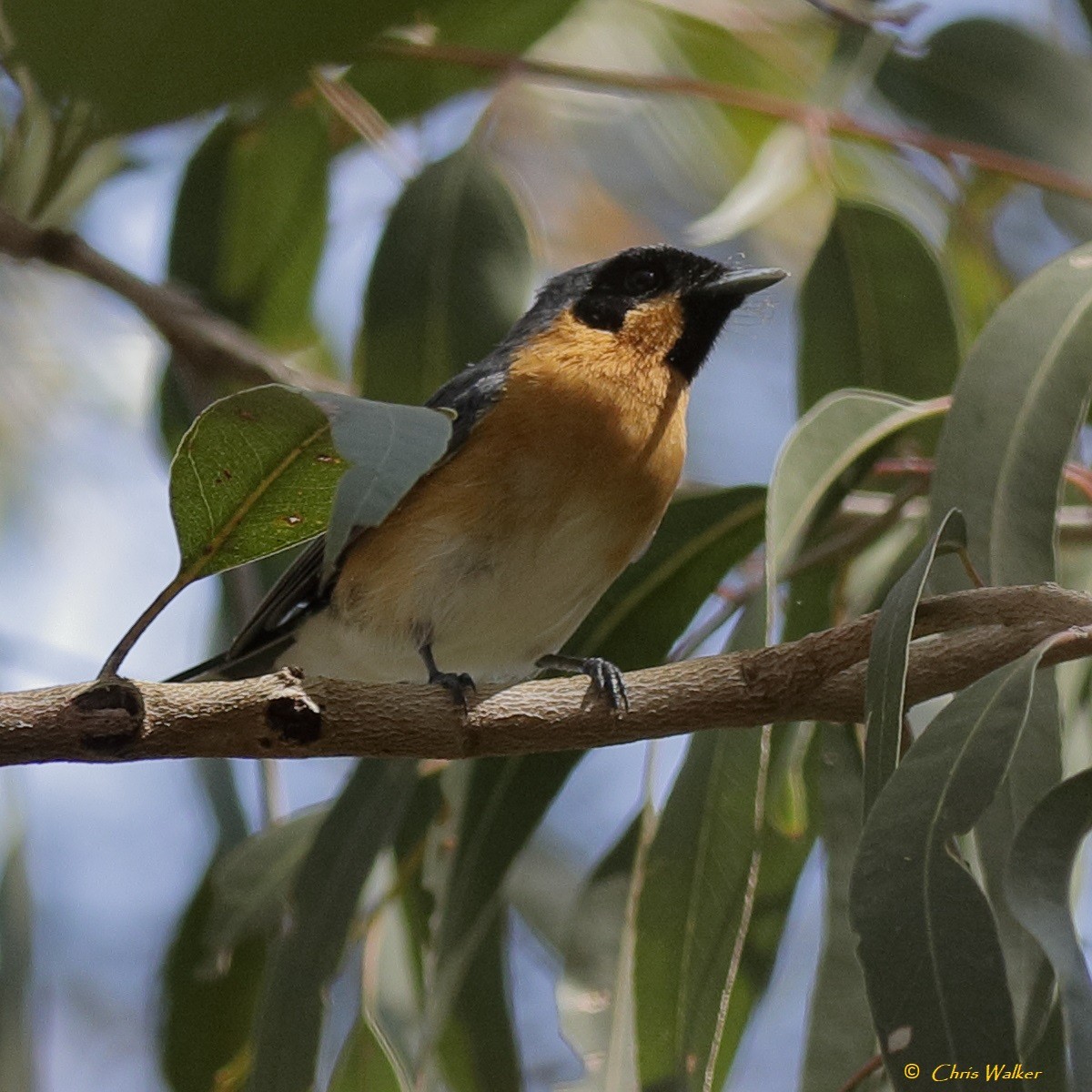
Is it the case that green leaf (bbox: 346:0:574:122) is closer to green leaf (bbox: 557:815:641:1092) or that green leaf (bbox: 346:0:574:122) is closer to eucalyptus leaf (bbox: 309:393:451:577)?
green leaf (bbox: 557:815:641:1092)

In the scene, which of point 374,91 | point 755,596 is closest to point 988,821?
point 755,596

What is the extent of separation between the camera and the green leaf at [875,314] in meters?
2.98

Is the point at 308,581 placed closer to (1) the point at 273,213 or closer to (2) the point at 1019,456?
(1) the point at 273,213

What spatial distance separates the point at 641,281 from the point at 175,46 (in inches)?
81.1

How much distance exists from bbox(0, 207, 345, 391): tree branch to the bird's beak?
921 mm

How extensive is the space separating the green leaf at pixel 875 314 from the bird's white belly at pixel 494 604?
0.65 meters

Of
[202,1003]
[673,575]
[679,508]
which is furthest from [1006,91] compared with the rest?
[202,1003]

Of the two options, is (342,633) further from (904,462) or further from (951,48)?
(951,48)

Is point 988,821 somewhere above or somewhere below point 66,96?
below

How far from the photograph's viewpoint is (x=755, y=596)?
101 inches

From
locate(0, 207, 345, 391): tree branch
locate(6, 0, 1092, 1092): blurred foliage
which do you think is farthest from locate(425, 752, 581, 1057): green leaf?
locate(0, 207, 345, 391): tree branch

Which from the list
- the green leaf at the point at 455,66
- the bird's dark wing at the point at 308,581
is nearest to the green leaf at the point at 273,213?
the green leaf at the point at 455,66

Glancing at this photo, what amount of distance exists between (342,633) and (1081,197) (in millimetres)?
1825

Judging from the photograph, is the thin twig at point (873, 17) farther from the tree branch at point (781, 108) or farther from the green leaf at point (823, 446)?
the green leaf at point (823, 446)
